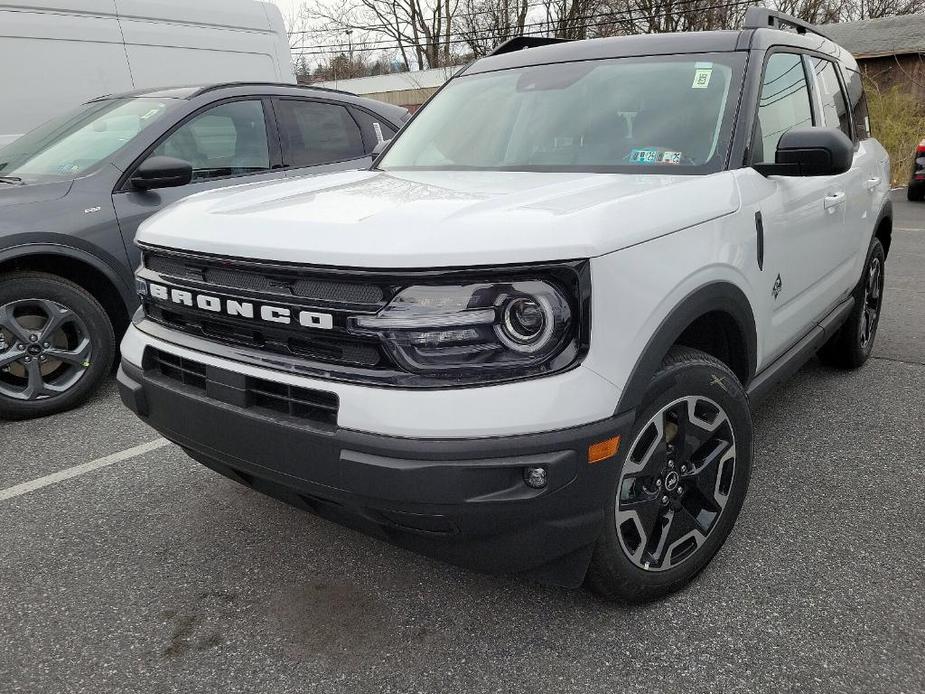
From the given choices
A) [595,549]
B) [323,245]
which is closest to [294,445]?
[323,245]

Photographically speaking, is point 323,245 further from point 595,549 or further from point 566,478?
point 595,549

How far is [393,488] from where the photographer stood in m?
1.86

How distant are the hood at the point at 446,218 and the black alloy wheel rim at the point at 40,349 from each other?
189cm

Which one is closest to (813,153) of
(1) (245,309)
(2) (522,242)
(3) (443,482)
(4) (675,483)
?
(4) (675,483)

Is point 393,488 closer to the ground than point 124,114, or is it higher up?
closer to the ground

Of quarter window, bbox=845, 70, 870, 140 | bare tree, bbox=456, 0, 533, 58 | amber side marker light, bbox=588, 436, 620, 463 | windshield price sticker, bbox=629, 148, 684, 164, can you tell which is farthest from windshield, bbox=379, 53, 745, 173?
bare tree, bbox=456, 0, 533, 58

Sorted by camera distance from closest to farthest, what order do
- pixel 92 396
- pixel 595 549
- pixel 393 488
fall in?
pixel 393 488 < pixel 595 549 < pixel 92 396

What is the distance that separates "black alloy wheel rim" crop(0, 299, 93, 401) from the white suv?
183 centimetres

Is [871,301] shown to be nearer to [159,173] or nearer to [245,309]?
[245,309]

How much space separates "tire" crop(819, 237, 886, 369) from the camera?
14.3ft

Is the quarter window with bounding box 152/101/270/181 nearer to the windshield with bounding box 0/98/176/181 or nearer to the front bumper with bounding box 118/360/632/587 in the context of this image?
the windshield with bounding box 0/98/176/181

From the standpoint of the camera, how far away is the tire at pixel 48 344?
13.3 feet

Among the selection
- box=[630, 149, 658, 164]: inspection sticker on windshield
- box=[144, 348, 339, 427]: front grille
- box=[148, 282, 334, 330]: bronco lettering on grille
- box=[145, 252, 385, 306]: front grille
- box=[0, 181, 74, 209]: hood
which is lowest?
box=[144, 348, 339, 427]: front grille

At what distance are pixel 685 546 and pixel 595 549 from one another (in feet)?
1.46
